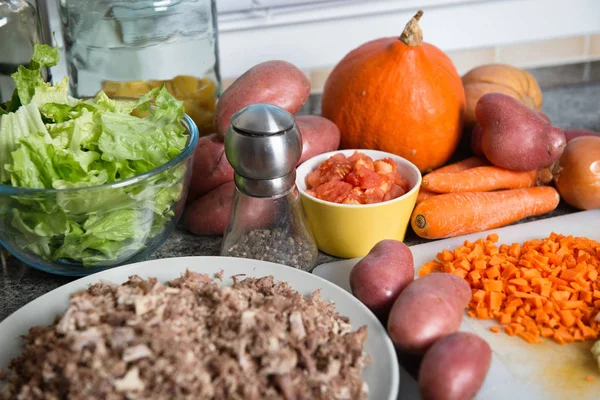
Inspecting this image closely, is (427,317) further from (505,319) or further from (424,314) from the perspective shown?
(505,319)

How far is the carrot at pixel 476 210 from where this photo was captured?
1.32 m

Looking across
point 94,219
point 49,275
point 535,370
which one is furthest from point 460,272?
point 49,275

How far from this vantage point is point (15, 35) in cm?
136

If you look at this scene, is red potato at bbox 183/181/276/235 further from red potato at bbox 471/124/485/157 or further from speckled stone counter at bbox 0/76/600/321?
red potato at bbox 471/124/485/157

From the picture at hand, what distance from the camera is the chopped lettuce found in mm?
1080

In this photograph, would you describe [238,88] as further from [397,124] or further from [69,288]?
[69,288]

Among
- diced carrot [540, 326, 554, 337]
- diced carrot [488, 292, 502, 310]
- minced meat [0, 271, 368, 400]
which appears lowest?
diced carrot [540, 326, 554, 337]

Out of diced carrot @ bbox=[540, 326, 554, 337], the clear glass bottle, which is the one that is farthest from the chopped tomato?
the clear glass bottle

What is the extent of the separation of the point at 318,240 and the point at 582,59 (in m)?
1.37

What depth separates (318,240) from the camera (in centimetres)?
131

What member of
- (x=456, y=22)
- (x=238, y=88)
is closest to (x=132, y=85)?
(x=238, y=88)

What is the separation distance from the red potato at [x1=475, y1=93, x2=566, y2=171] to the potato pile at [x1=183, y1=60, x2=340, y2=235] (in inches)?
13.4

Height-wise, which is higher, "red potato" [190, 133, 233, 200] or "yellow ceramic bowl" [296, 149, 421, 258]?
"red potato" [190, 133, 233, 200]

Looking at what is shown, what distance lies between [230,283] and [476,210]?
0.56 meters
